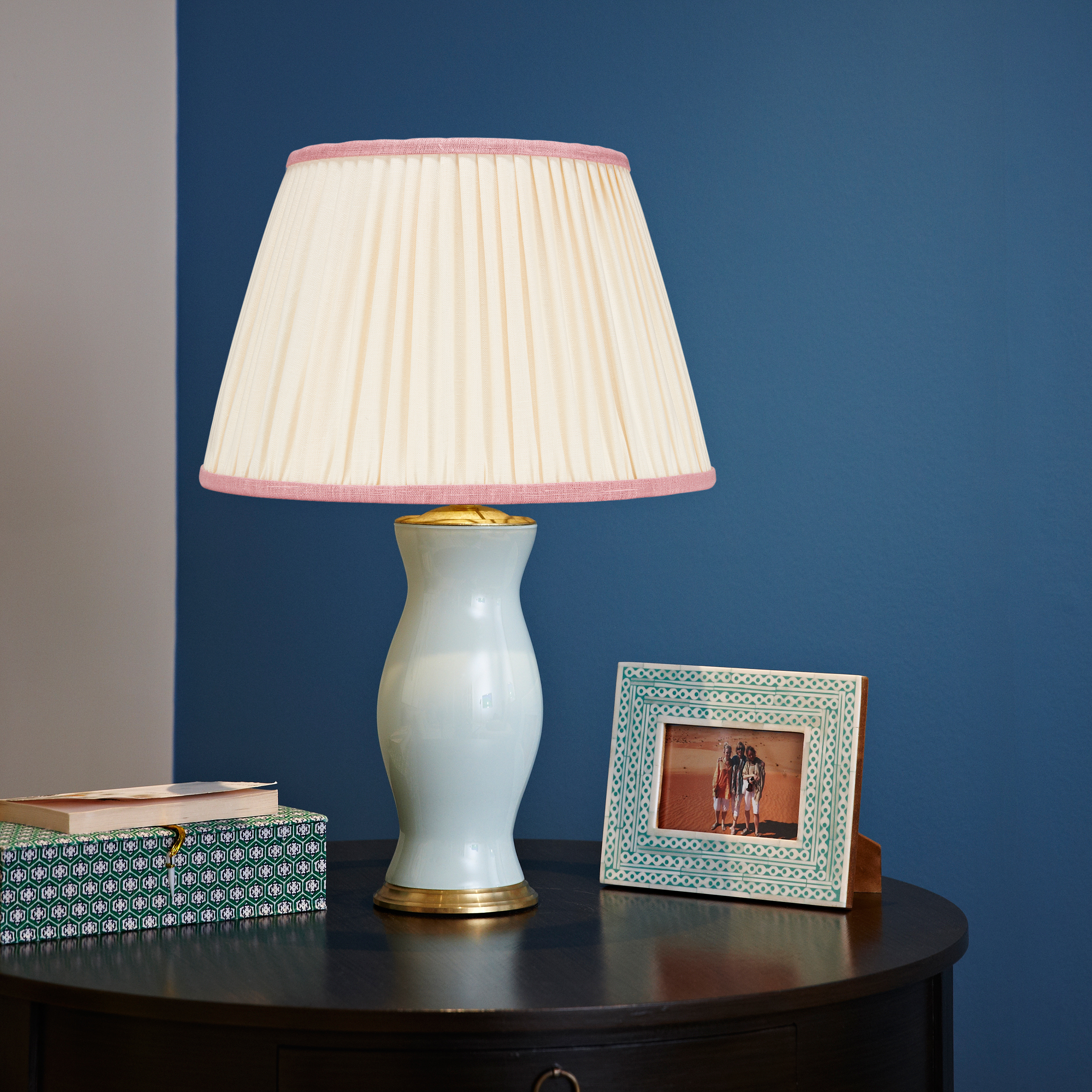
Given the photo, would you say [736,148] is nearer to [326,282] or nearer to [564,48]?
[564,48]

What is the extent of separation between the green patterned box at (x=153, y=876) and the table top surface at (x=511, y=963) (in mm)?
13

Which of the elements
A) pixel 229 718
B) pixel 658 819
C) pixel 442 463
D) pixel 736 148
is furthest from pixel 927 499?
pixel 229 718

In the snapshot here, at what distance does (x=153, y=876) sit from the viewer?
989 mm

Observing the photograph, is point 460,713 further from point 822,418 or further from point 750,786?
point 822,418

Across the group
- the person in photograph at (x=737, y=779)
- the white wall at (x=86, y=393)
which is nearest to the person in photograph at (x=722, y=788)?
the person in photograph at (x=737, y=779)

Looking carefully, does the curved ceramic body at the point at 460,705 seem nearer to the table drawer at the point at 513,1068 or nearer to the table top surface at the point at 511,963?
the table top surface at the point at 511,963

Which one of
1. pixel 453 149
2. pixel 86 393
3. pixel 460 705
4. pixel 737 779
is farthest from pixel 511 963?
pixel 86 393

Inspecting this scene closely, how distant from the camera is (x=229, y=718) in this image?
1.80m

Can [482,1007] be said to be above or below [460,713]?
below

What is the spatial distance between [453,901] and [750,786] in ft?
0.91

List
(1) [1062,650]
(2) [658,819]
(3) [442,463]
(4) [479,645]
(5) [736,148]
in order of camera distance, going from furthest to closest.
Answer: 1. (5) [736,148]
2. (1) [1062,650]
3. (2) [658,819]
4. (4) [479,645]
5. (3) [442,463]

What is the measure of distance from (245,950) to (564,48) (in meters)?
1.21

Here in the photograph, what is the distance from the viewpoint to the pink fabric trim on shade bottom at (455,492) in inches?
34.7

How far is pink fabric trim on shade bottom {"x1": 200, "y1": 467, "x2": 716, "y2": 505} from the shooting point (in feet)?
2.89
